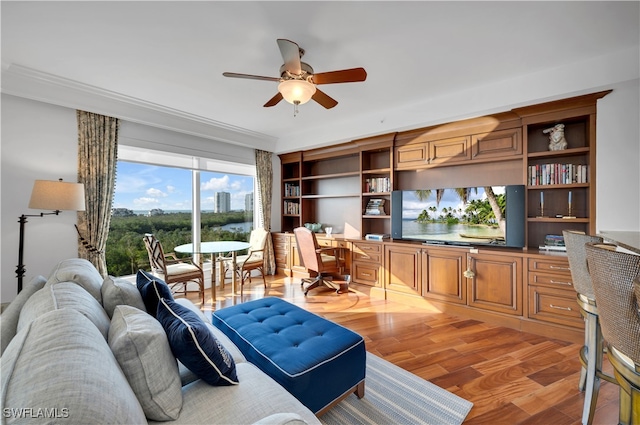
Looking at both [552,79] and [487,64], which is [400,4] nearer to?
[487,64]

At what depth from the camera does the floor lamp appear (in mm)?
2572

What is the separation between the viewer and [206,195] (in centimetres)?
480

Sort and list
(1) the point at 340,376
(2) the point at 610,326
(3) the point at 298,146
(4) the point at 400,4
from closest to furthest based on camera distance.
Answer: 1. (2) the point at 610,326
2. (1) the point at 340,376
3. (4) the point at 400,4
4. (3) the point at 298,146

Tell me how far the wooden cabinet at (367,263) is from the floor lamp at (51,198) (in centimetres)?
342

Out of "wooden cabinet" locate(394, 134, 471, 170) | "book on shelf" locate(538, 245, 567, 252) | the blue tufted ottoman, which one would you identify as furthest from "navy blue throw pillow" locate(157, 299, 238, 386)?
"wooden cabinet" locate(394, 134, 471, 170)

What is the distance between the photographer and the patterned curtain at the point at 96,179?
3.29 m

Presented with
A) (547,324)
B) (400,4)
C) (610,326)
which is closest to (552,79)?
(400,4)

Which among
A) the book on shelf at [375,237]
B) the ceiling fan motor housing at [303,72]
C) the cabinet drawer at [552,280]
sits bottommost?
the cabinet drawer at [552,280]

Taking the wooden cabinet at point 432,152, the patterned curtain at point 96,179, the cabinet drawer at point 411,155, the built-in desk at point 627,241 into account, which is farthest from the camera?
the cabinet drawer at point 411,155

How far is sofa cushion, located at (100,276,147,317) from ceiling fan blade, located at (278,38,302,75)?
1862mm

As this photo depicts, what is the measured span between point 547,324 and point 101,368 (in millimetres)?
3600

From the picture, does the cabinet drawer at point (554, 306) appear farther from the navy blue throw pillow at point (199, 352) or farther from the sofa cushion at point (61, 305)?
the sofa cushion at point (61, 305)

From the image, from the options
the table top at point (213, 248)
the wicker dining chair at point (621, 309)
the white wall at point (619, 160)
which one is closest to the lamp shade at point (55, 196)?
the table top at point (213, 248)

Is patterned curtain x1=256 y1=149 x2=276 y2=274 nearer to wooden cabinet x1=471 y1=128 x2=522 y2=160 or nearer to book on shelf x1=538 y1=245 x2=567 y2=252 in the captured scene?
wooden cabinet x1=471 y1=128 x2=522 y2=160
